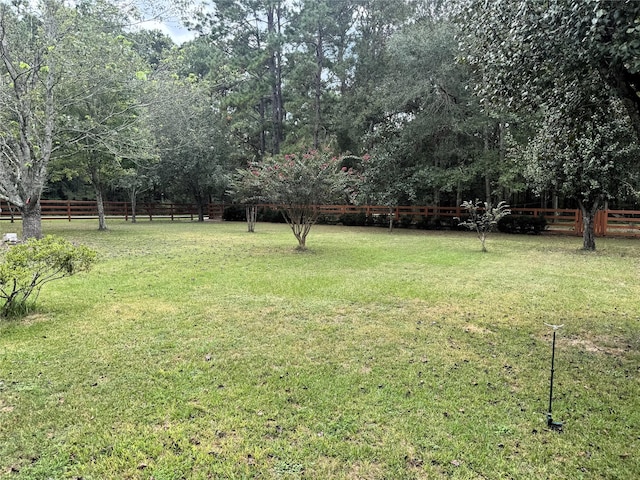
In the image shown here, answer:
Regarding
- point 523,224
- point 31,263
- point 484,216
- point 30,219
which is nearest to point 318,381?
point 31,263

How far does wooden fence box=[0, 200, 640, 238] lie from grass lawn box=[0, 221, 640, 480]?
17.1ft

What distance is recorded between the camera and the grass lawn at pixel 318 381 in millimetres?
2006

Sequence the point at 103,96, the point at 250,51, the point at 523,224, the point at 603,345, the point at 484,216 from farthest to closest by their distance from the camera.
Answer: the point at 250,51
the point at 523,224
the point at 103,96
the point at 484,216
the point at 603,345

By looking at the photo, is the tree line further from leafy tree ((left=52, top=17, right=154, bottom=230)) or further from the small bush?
the small bush

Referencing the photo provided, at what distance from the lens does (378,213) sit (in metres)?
19.6

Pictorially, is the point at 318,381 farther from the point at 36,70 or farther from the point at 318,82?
the point at 318,82

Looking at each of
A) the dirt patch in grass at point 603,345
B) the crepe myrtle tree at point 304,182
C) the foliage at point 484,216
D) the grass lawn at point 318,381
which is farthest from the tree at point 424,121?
the dirt patch in grass at point 603,345

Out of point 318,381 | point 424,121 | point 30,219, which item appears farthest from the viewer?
point 424,121

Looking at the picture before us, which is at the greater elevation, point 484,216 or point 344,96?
point 344,96

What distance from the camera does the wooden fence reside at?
13891mm

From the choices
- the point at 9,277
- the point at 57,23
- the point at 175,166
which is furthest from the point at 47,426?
the point at 175,166

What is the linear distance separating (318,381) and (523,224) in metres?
14.8

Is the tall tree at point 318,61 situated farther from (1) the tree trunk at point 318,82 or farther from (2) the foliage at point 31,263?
(2) the foliage at point 31,263

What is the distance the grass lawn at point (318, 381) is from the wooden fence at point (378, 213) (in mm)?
5227
